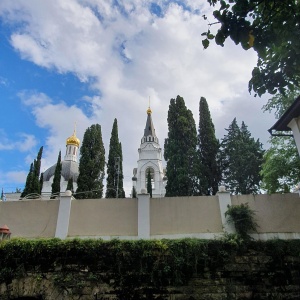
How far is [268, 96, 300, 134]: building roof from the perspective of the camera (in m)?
7.63

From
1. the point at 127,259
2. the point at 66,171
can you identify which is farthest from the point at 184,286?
the point at 66,171

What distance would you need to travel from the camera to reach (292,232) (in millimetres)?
9117

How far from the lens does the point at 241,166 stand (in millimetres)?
21031

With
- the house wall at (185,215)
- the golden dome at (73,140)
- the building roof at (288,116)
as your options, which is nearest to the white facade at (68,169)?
the golden dome at (73,140)

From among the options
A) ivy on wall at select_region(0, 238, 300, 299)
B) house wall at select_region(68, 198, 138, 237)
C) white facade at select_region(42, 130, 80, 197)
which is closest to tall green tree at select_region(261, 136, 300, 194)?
ivy on wall at select_region(0, 238, 300, 299)

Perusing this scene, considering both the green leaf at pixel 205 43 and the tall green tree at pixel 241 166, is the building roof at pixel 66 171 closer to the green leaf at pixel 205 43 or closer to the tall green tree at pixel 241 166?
the tall green tree at pixel 241 166

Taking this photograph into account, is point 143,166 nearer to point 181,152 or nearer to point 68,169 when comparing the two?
point 68,169

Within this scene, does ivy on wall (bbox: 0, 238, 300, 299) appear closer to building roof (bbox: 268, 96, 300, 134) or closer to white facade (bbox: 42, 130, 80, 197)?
building roof (bbox: 268, 96, 300, 134)

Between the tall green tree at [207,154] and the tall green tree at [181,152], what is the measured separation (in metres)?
0.61

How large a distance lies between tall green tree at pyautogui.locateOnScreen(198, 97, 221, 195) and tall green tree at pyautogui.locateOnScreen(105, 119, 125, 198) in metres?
6.97

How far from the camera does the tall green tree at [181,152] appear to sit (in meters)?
19.5

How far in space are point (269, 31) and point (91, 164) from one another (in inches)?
786

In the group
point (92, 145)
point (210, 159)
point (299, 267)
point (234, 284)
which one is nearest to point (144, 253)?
point (234, 284)

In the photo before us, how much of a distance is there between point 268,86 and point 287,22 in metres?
0.90
